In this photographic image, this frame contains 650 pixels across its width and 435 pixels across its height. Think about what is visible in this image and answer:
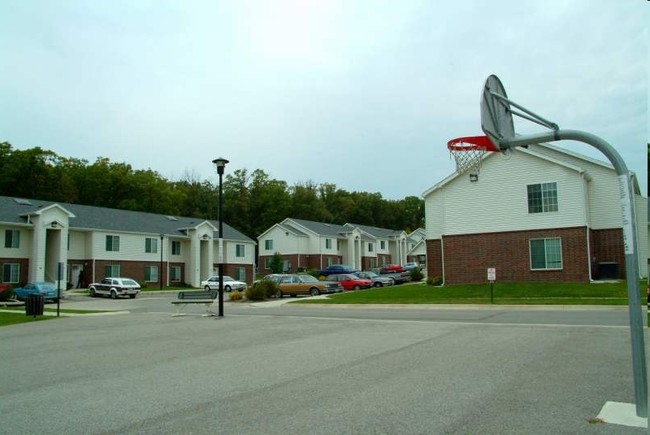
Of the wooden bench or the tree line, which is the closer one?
the wooden bench

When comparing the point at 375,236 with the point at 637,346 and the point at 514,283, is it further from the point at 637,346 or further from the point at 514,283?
the point at 637,346

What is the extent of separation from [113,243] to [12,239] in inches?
363

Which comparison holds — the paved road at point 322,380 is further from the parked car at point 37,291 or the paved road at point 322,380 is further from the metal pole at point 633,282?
the parked car at point 37,291

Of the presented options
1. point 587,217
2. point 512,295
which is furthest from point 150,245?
point 587,217

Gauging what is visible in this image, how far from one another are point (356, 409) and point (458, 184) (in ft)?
98.6

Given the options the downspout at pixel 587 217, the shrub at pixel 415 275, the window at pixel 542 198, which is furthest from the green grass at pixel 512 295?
the shrub at pixel 415 275

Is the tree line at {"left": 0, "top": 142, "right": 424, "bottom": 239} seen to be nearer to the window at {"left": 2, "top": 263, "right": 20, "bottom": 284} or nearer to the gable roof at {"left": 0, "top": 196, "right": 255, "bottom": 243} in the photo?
the gable roof at {"left": 0, "top": 196, "right": 255, "bottom": 243}

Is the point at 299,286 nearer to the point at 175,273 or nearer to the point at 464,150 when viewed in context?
the point at 464,150

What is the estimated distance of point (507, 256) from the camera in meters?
33.8

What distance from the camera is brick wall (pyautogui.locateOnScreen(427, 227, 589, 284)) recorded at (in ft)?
104

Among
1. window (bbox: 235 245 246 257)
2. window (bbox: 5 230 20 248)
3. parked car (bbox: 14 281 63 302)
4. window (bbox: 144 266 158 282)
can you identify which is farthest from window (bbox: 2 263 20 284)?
window (bbox: 235 245 246 257)

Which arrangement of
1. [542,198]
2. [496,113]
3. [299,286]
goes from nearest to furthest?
[496,113] → [542,198] → [299,286]

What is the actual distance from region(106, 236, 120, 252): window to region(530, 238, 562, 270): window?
123 ft

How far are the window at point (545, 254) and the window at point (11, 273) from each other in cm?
3888
